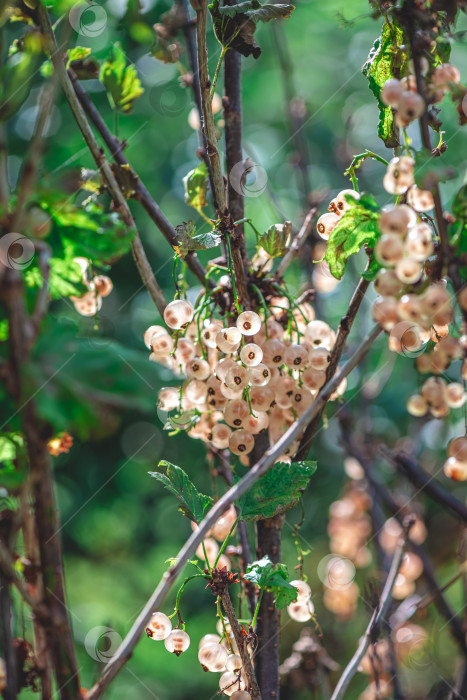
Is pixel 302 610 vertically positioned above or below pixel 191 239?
below

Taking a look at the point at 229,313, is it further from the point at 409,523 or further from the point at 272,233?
the point at 409,523

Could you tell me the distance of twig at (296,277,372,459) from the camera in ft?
2.05

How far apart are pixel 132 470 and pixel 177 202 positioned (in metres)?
1.30

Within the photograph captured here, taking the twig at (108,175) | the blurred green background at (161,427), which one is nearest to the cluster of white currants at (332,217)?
the twig at (108,175)

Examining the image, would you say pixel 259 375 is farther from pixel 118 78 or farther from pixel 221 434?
pixel 118 78

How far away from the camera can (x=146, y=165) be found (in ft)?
9.77

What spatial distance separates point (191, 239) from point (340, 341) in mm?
189

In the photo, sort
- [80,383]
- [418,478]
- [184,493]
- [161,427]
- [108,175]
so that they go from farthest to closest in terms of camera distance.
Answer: [161,427] < [418,478] < [108,175] < [184,493] < [80,383]

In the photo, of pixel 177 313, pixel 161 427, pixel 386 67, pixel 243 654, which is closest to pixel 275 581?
pixel 243 654

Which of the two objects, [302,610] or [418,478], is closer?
[302,610]

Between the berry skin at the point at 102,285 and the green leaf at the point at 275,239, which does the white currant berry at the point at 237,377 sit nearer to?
the green leaf at the point at 275,239

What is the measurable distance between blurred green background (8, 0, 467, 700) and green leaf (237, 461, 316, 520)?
164cm

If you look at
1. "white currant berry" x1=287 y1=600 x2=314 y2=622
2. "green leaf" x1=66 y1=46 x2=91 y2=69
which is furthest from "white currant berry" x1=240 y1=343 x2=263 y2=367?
"green leaf" x1=66 y1=46 x2=91 y2=69

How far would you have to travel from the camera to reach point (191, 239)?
660 mm
